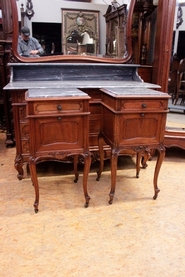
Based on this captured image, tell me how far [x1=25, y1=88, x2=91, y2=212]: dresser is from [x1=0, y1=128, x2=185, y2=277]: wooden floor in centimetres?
30

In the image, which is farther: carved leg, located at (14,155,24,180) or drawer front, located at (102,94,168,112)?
carved leg, located at (14,155,24,180)

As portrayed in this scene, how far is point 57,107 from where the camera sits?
1550mm

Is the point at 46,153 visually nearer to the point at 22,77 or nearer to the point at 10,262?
the point at 10,262

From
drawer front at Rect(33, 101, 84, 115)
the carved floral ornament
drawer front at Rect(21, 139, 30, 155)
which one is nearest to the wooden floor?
drawer front at Rect(21, 139, 30, 155)

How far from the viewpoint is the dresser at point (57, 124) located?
1526 millimetres

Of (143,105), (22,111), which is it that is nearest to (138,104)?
(143,105)

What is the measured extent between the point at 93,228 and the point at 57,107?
0.80 m

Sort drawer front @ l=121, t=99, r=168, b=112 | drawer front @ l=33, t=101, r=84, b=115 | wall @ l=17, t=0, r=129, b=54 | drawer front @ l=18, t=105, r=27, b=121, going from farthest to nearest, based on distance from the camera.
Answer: wall @ l=17, t=0, r=129, b=54 < drawer front @ l=18, t=105, r=27, b=121 < drawer front @ l=121, t=99, r=168, b=112 < drawer front @ l=33, t=101, r=84, b=115

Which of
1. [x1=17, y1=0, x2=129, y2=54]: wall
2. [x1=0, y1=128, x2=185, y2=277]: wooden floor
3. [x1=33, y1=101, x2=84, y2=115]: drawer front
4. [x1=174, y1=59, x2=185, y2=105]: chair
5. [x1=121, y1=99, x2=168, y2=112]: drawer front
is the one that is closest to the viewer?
[x1=0, y1=128, x2=185, y2=277]: wooden floor

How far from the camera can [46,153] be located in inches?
63.6

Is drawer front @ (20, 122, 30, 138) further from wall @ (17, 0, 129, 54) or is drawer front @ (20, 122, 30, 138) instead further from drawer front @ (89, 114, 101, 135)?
wall @ (17, 0, 129, 54)

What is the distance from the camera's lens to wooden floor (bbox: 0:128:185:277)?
1.26 m

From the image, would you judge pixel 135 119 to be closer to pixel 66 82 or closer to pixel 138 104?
pixel 138 104

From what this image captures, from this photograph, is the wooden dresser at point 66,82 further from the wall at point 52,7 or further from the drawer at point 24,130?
the wall at point 52,7
